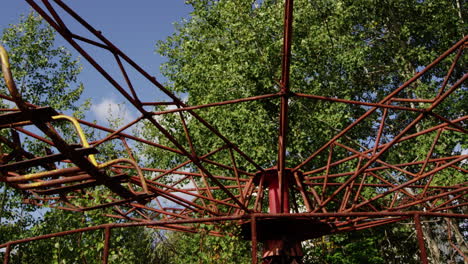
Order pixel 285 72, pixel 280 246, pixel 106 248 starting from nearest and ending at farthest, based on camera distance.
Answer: pixel 106 248
pixel 285 72
pixel 280 246

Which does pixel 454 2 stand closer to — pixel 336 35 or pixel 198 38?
pixel 336 35

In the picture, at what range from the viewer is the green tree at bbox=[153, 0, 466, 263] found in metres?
16.4

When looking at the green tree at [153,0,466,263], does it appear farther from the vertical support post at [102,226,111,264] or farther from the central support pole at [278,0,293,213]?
the vertical support post at [102,226,111,264]

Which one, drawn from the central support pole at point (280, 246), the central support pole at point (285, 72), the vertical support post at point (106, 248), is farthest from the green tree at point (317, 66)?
the vertical support post at point (106, 248)

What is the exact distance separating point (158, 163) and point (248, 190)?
17.9 meters

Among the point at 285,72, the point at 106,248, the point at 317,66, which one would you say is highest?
the point at 317,66

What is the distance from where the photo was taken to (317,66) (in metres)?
17.4

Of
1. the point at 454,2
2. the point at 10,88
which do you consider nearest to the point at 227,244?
the point at 10,88

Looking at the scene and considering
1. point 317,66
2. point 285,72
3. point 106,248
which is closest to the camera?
point 106,248

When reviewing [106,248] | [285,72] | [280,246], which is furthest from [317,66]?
[106,248]

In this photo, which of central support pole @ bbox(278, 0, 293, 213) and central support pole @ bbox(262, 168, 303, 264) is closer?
central support pole @ bbox(278, 0, 293, 213)

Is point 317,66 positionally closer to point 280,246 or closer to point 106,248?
point 280,246

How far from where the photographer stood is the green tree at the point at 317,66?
16.4 metres

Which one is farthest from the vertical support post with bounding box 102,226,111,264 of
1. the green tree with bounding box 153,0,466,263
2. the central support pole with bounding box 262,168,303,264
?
the green tree with bounding box 153,0,466,263
